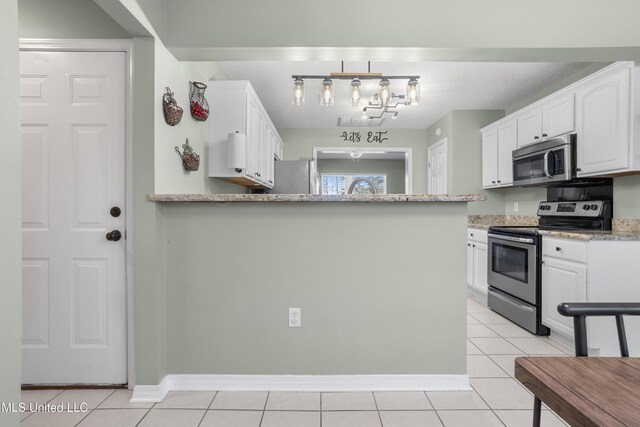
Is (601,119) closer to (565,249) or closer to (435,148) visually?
(565,249)

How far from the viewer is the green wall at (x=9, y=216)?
0.97 meters

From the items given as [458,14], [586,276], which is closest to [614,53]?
[458,14]

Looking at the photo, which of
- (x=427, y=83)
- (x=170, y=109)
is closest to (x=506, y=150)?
(x=427, y=83)

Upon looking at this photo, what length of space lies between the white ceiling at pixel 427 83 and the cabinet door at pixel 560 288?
1951 millimetres

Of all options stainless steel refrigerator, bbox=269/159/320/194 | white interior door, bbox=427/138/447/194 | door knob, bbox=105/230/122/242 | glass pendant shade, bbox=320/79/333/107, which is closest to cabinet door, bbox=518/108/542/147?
white interior door, bbox=427/138/447/194

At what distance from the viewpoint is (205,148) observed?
9.00 ft

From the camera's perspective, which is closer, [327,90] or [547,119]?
[327,90]

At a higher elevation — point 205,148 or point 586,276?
point 205,148

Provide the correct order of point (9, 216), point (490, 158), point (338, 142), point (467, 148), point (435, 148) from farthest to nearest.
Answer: point (338, 142) < point (435, 148) < point (467, 148) < point (490, 158) < point (9, 216)

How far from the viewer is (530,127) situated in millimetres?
3473

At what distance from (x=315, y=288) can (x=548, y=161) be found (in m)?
2.62

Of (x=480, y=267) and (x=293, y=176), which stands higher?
(x=293, y=176)

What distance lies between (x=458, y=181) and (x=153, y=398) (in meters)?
4.29

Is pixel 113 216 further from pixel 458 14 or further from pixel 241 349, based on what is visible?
pixel 458 14
